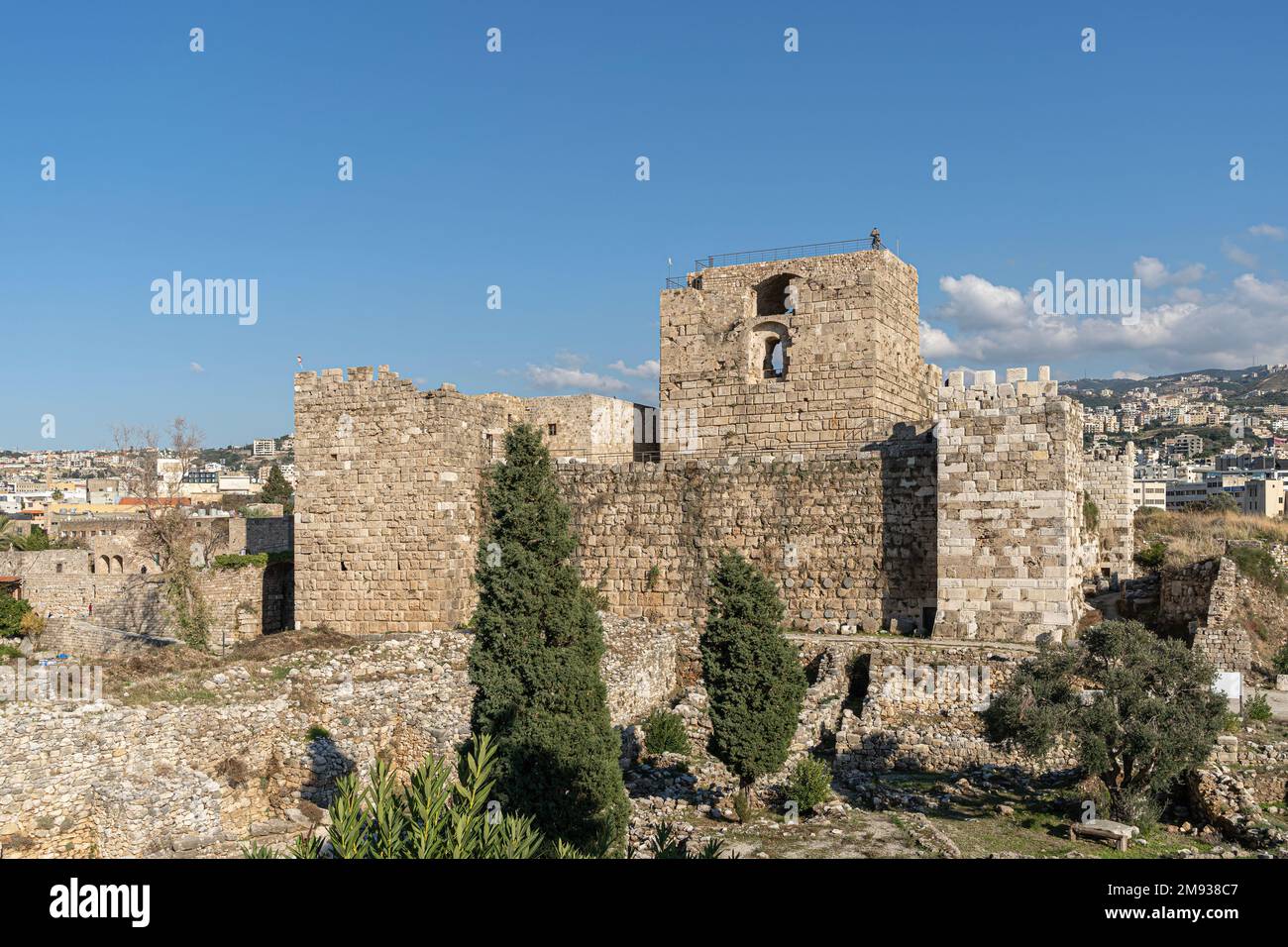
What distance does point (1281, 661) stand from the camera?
17078 millimetres

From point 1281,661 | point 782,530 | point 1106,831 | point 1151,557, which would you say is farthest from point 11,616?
point 1281,661

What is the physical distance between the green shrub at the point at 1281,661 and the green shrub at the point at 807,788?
28.8 ft

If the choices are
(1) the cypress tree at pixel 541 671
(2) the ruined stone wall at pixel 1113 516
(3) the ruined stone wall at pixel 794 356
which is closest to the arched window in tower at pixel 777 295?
(3) the ruined stone wall at pixel 794 356

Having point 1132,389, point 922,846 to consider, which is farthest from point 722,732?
point 1132,389

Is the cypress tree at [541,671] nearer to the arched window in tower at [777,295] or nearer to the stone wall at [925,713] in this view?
the stone wall at [925,713]

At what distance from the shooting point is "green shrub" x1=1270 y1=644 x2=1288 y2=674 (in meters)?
16.9

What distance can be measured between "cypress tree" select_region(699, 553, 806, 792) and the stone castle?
4.76m

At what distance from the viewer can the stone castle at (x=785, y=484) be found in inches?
667

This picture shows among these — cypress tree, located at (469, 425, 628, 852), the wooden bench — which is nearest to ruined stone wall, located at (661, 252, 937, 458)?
cypress tree, located at (469, 425, 628, 852)

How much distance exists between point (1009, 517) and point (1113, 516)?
5.48 metres

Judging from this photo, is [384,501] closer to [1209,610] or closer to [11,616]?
[11,616]

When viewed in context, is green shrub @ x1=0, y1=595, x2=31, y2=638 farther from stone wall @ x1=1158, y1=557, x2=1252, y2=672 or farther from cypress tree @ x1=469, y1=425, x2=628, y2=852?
stone wall @ x1=1158, y1=557, x2=1252, y2=672
